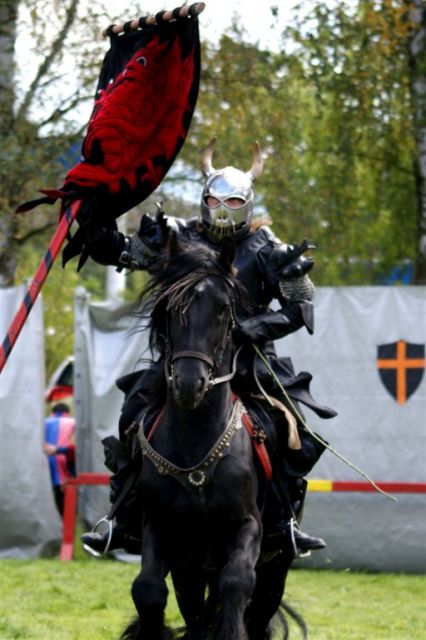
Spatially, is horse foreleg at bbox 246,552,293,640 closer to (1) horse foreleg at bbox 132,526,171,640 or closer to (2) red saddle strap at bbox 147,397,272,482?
(2) red saddle strap at bbox 147,397,272,482

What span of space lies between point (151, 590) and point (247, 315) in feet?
5.07

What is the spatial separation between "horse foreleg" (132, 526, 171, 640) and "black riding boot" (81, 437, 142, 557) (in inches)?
19.1

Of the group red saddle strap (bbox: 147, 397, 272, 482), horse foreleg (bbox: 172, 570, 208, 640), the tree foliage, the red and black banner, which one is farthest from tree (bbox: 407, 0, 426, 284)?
horse foreleg (bbox: 172, 570, 208, 640)

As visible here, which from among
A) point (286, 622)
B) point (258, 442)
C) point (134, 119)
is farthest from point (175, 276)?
point (286, 622)

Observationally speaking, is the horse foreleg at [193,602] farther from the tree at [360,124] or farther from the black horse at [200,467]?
the tree at [360,124]

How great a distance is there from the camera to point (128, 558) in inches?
533

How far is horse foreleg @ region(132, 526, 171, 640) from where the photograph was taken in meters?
6.85

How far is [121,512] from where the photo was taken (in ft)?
25.2

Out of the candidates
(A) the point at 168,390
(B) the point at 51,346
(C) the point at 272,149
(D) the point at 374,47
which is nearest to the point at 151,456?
(A) the point at 168,390

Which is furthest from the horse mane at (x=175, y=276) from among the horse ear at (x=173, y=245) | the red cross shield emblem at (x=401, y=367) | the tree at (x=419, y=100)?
the tree at (x=419, y=100)

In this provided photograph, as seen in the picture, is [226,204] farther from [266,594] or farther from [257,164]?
[266,594]

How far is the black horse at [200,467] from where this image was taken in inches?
266

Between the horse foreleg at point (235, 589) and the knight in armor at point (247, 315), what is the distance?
83 cm

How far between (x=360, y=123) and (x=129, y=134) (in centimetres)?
968
